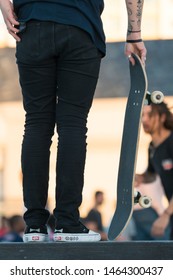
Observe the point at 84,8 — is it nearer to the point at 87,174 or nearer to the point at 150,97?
the point at 150,97

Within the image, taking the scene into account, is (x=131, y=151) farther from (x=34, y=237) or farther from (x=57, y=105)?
Answer: (x=34, y=237)

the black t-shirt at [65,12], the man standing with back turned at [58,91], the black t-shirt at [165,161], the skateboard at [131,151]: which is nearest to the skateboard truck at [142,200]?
the skateboard at [131,151]

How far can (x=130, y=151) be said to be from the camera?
3791 millimetres

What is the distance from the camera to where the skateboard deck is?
3.70m

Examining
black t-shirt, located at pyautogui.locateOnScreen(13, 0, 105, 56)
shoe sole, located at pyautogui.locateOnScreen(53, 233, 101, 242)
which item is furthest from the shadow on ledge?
black t-shirt, located at pyautogui.locateOnScreen(13, 0, 105, 56)

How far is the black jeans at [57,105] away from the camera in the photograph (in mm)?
3619

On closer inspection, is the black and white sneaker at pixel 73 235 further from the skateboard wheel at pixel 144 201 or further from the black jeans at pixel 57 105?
the skateboard wheel at pixel 144 201

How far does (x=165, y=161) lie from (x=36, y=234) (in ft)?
7.19

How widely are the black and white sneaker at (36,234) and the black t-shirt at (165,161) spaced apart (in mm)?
2057

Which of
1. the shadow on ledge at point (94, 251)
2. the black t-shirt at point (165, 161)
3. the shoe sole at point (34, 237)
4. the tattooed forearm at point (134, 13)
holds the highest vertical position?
the tattooed forearm at point (134, 13)

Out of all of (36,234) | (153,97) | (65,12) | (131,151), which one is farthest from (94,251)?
(65,12)

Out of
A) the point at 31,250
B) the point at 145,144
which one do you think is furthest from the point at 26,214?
the point at 145,144

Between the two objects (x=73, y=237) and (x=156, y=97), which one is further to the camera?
(x=156, y=97)

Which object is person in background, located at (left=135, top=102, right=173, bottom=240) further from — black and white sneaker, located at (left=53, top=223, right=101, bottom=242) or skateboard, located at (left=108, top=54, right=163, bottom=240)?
black and white sneaker, located at (left=53, top=223, right=101, bottom=242)
